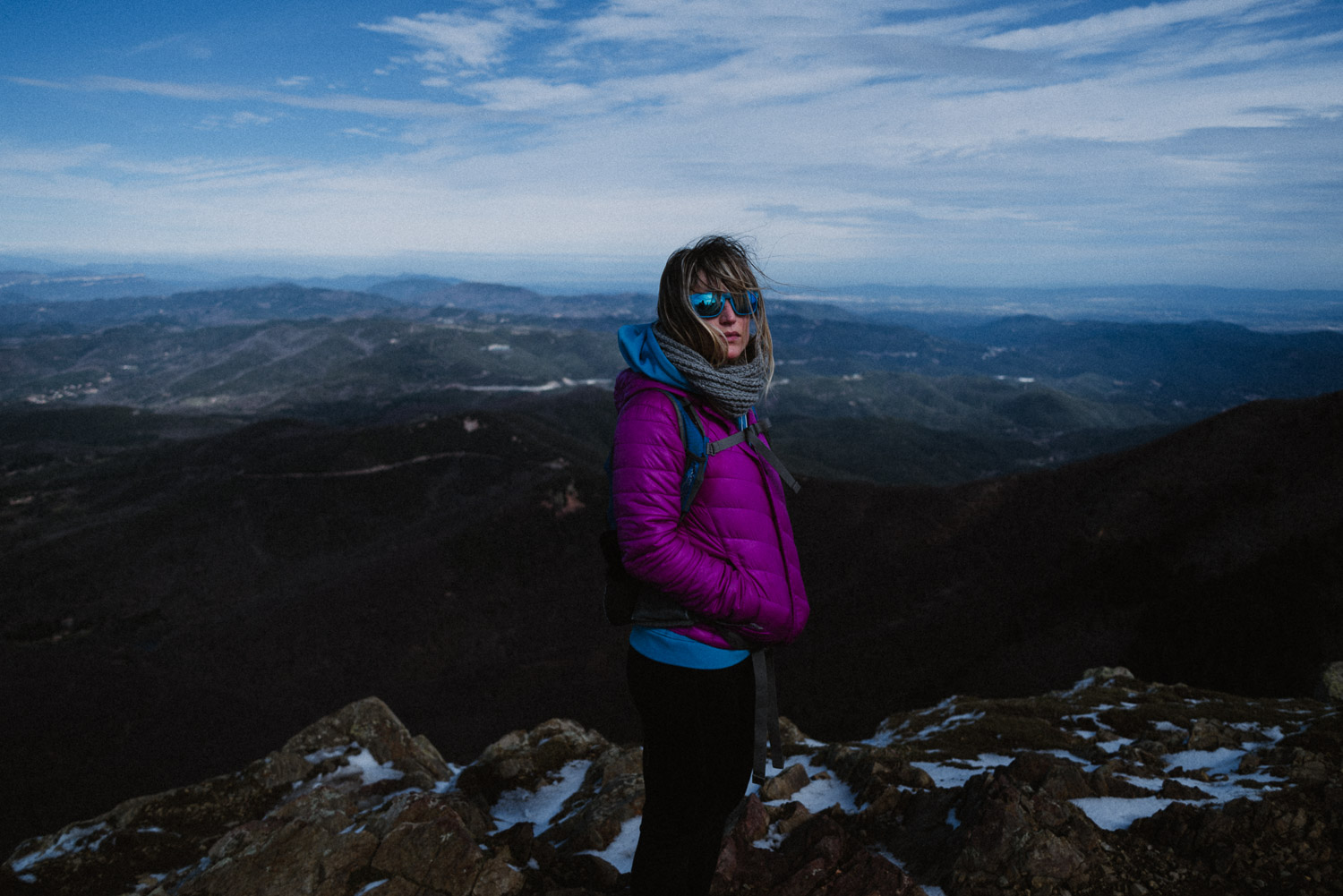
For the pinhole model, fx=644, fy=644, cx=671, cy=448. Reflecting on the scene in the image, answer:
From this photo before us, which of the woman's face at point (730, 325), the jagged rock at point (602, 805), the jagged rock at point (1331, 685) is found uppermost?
the woman's face at point (730, 325)

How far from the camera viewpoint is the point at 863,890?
190 inches

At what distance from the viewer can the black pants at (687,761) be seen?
3.30 m

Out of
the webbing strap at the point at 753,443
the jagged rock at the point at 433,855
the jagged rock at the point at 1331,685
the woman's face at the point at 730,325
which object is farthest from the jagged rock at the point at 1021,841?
the jagged rock at the point at 1331,685

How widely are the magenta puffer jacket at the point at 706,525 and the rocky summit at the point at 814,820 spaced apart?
9.33ft

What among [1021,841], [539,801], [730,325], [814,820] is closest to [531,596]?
[539,801]

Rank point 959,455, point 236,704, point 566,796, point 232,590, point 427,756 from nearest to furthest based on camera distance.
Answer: point 566,796
point 427,756
point 236,704
point 232,590
point 959,455

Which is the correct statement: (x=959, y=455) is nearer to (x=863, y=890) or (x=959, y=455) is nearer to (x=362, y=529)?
(x=362, y=529)

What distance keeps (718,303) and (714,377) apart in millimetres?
401

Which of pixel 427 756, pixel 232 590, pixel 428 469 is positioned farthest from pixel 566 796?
pixel 428 469

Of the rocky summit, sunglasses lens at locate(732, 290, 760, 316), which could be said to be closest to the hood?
sunglasses lens at locate(732, 290, 760, 316)

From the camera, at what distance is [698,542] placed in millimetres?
3215

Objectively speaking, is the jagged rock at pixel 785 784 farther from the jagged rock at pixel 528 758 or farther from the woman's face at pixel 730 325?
the woman's face at pixel 730 325

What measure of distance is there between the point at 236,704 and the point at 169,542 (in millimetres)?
30999

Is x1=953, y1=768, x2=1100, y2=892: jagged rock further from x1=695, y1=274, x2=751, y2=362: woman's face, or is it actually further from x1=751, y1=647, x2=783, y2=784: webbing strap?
x1=695, y1=274, x2=751, y2=362: woman's face
